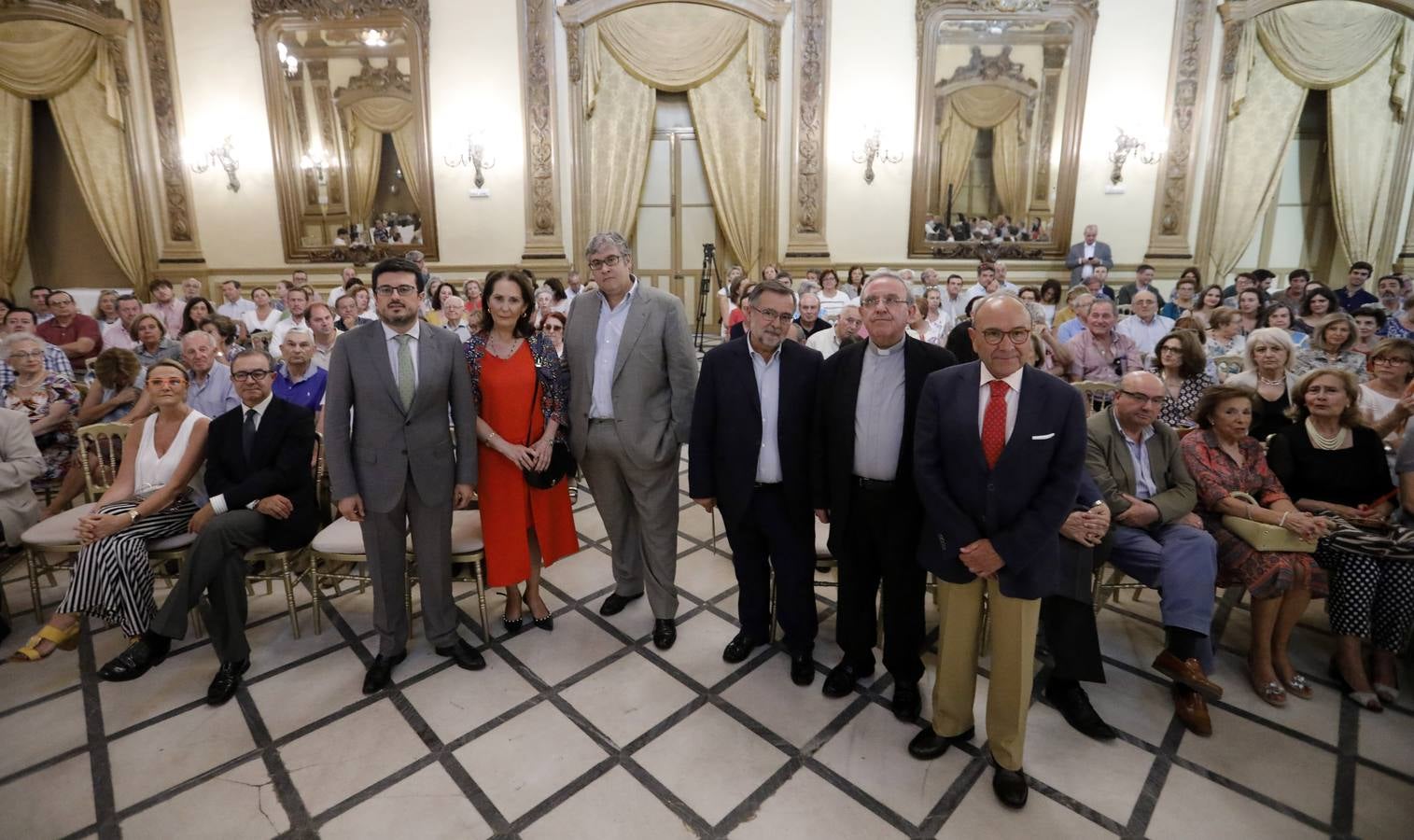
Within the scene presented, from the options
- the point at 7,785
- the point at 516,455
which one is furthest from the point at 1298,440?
the point at 7,785

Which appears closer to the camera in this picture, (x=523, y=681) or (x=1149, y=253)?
(x=523, y=681)

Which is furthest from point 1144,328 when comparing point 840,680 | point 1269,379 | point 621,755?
point 621,755

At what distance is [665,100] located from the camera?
8945 mm

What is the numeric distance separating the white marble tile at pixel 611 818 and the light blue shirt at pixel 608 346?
4.26 ft

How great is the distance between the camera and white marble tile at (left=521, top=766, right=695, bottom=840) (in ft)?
6.36

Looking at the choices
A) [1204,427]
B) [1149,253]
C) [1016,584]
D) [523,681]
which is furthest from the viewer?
[1149,253]

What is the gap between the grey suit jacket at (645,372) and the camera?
8.68 ft

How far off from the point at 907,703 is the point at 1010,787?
44 cm

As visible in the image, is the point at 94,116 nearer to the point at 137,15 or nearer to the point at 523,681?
the point at 137,15

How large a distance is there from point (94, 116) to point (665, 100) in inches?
274

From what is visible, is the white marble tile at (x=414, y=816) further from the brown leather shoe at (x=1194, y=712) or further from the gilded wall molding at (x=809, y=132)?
the gilded wall molding at (x=809, y=132)

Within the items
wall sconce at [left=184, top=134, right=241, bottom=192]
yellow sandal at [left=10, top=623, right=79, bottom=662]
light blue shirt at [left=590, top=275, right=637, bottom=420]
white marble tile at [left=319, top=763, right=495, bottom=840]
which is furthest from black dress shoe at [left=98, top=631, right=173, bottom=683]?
wall sconce at [left=184, top=134, right=241, bottom=192]

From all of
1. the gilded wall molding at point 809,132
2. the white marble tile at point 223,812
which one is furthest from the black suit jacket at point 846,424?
the gilded wall molding at point 809,132

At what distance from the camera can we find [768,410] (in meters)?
2.47
